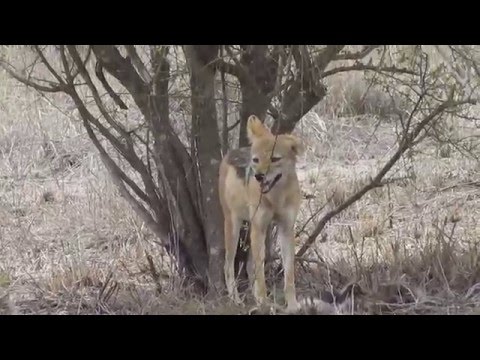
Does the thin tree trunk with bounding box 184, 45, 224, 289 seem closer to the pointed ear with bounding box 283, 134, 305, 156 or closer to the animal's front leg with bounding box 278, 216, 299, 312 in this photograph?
the animal's front leg with bounding box 278, 216, 299, 312

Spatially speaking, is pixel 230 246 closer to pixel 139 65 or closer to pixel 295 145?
pixel 295 145

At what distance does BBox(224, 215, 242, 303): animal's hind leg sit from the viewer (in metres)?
6.22

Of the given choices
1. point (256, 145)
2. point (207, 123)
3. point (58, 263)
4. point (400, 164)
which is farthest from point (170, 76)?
point (400, 164)

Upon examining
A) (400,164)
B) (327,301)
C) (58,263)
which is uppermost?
(400,164)

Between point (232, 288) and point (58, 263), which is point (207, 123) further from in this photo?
point (58, 263)

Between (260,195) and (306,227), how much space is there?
2483 mm

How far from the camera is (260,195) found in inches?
232

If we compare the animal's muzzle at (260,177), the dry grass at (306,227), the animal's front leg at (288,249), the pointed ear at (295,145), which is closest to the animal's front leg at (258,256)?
the animal's front leg at (288,249)

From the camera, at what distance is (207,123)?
6230mm

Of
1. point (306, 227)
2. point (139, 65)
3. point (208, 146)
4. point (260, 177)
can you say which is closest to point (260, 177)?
point (260, 177)

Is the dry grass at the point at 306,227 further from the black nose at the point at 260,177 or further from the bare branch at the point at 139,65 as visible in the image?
the bare branch at the point at 139,65

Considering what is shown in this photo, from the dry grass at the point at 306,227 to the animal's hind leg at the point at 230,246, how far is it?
33 cm

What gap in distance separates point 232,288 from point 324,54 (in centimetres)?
164

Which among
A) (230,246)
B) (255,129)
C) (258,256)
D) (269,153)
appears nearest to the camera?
(269,153)
